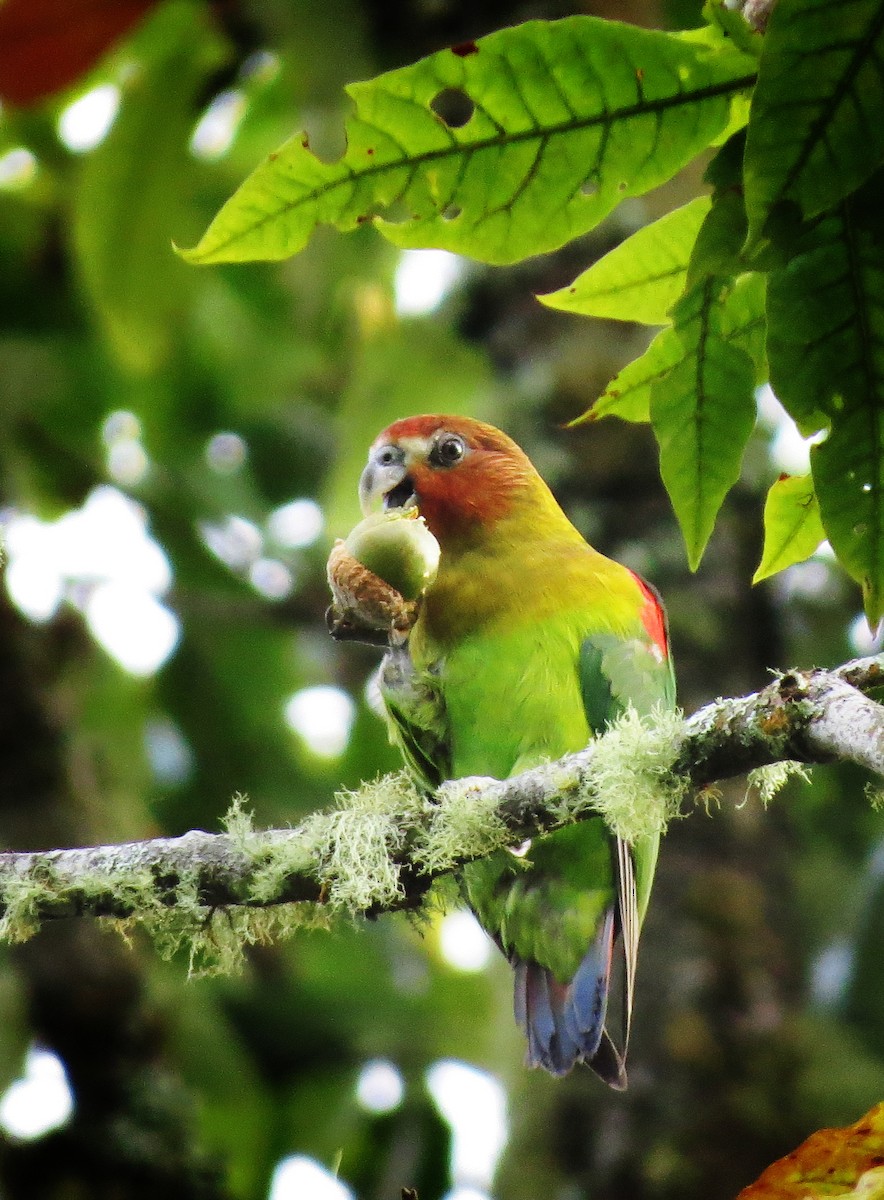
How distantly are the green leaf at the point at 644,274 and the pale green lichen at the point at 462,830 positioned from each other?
54 centimetres

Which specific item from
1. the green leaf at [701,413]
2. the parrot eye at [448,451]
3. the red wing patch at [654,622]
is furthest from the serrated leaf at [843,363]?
the parrot eye at [448,451]

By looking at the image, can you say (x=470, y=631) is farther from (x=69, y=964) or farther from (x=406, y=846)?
(x=69, y=964)

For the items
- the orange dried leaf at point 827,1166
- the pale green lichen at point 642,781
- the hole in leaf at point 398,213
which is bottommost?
the orange dried leaf at point 827,1166

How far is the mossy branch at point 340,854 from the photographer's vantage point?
4.51 feet

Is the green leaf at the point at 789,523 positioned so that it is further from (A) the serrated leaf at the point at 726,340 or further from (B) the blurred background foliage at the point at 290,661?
(B) the blurred background foliage at the point at 290,661

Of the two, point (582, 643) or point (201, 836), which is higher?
point (582, 643)

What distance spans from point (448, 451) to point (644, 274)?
135 centimetres

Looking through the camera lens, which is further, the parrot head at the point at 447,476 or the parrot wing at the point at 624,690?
the parrot head at the point at 447,476

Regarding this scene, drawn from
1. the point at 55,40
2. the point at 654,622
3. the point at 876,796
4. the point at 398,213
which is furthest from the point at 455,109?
the point at 876,796

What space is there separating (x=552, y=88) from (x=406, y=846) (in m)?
0.84

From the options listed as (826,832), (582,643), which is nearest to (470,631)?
(582,643)

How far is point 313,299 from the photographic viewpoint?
346cm

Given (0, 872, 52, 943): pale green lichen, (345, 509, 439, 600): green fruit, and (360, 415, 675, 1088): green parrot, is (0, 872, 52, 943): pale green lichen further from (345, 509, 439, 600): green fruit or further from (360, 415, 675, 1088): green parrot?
(360, 415, 675, 1088): green parrot

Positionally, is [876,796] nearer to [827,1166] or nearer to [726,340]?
[827,1166]
